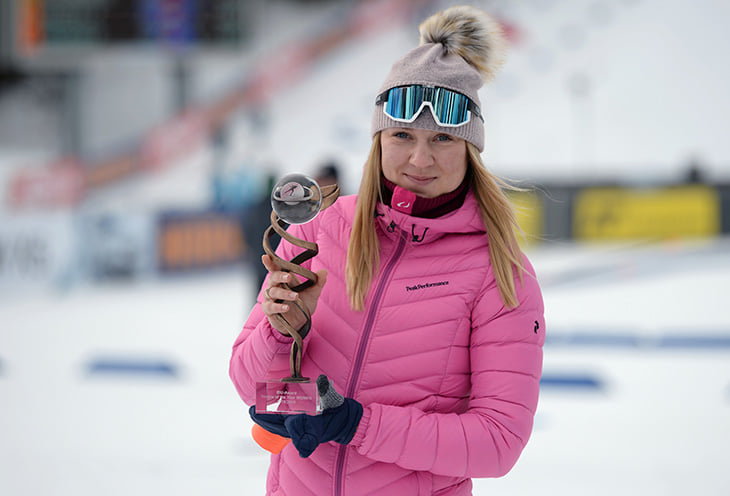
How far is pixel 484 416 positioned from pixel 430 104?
528 mm

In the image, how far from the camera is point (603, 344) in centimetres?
567

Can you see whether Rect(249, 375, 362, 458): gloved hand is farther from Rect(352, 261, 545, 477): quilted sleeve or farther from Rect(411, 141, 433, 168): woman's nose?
Rect(411, 141, 433, 168): woman's nose

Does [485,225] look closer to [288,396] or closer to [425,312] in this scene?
[425,312]

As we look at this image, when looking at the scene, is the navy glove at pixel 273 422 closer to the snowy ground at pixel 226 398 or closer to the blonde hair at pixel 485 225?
the blonde hair at pixel 485 225

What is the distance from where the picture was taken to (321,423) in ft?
3.59

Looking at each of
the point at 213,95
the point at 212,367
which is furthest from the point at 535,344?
the point at 213,95

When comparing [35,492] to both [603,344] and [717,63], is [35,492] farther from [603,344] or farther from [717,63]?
[717,63]

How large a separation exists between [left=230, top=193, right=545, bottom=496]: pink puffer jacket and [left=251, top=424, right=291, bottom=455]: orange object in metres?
0.05

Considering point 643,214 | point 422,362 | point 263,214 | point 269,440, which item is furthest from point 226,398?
point 643,214

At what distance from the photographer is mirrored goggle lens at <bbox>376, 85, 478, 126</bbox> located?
121 centimetres

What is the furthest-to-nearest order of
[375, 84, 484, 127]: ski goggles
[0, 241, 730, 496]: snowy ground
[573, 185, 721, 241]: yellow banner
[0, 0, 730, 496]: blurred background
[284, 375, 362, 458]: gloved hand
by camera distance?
[573, 185, 721, 241]: yellow banner → [0, 0, 730, 496]: blurred background → [0, 241, 730, 496]: snowy ground → [375, 84, 484, 127]: ski goggles → [284, 375, 362, 458]: gloved hand

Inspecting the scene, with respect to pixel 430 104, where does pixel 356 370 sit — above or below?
below

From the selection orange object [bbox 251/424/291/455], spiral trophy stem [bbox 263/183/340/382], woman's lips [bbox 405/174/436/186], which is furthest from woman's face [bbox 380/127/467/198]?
orange object [bbox 251/424/291/455]

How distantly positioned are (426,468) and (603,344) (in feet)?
16.0
